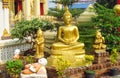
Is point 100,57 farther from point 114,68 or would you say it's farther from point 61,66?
point 61,66

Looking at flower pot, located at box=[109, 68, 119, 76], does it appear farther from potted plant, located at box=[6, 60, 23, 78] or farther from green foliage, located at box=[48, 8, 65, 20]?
green foliage, located at box=[48, 8, 65, 20]

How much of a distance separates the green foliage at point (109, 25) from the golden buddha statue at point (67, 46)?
149cm


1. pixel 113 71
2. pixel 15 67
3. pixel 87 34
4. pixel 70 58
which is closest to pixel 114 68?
pixel 113 71

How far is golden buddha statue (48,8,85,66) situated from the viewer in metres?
8.60

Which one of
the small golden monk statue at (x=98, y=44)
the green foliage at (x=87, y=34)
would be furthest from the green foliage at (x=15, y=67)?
the green foliage at (x=87, y=34)

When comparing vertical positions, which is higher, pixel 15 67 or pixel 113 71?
pixel 15 67

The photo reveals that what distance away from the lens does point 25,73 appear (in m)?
7.75

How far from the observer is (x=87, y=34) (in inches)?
399

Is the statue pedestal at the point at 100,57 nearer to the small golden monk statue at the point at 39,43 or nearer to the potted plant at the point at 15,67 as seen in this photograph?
the small golden monk statue at the point at 39,43

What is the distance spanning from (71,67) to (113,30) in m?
2.31

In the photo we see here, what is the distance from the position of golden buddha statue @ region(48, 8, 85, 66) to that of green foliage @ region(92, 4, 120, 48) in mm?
1490

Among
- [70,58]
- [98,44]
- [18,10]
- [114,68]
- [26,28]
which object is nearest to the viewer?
[70,58]

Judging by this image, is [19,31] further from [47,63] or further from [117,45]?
[117,45]

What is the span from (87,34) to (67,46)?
162cm
